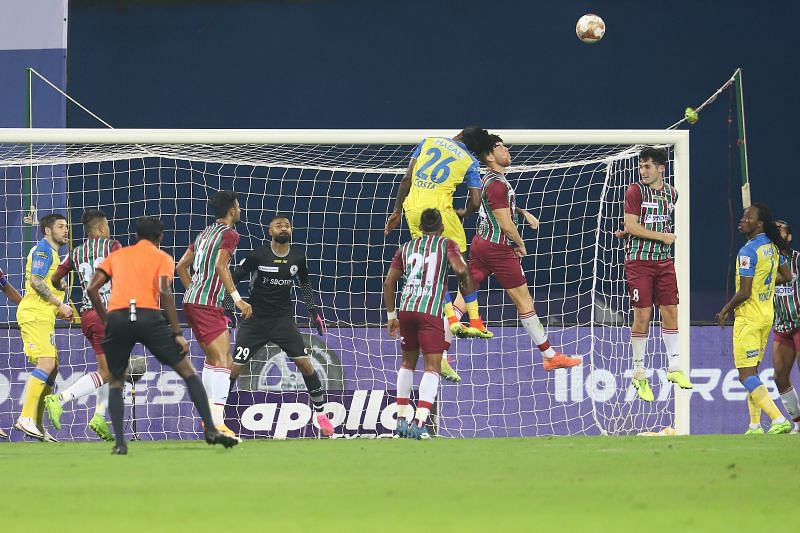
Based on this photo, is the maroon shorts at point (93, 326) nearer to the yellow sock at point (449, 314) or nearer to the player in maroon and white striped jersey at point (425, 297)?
the player in maroon and white striped jersey at point (425, 297)

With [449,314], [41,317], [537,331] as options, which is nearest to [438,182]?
[449,314]

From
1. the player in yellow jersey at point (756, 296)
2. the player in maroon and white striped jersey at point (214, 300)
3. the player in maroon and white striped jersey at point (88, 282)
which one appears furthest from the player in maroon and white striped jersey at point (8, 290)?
the player in yellow jersey at point (756, 296)

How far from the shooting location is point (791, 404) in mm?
12289

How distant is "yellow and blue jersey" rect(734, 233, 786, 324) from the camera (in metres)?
11.9

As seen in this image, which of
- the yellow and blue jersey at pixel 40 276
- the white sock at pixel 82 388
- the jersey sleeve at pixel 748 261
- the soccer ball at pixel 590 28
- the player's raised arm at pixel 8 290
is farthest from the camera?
the soccer ball at pixel 590 28

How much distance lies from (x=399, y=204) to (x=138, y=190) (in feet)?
23.7

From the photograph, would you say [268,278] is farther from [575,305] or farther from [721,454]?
[575,305]

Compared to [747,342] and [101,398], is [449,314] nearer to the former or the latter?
[747,342]

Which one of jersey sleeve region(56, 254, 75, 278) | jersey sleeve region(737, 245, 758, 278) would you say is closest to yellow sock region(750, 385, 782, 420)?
jersey sleeve region(737, 245, 758, 278)

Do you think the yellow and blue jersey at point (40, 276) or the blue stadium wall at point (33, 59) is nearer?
the yellow and blue jersey at point (40, 276)

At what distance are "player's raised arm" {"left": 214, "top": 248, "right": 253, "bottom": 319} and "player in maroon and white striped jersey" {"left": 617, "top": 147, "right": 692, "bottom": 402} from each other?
3.37m

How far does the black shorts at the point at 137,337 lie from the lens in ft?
28.1

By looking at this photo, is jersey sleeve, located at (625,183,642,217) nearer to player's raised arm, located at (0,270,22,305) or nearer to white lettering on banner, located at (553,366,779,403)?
white lettering on banner, located at (553,366,779,403)

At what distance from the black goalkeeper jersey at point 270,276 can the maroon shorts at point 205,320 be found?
1.89 ft
